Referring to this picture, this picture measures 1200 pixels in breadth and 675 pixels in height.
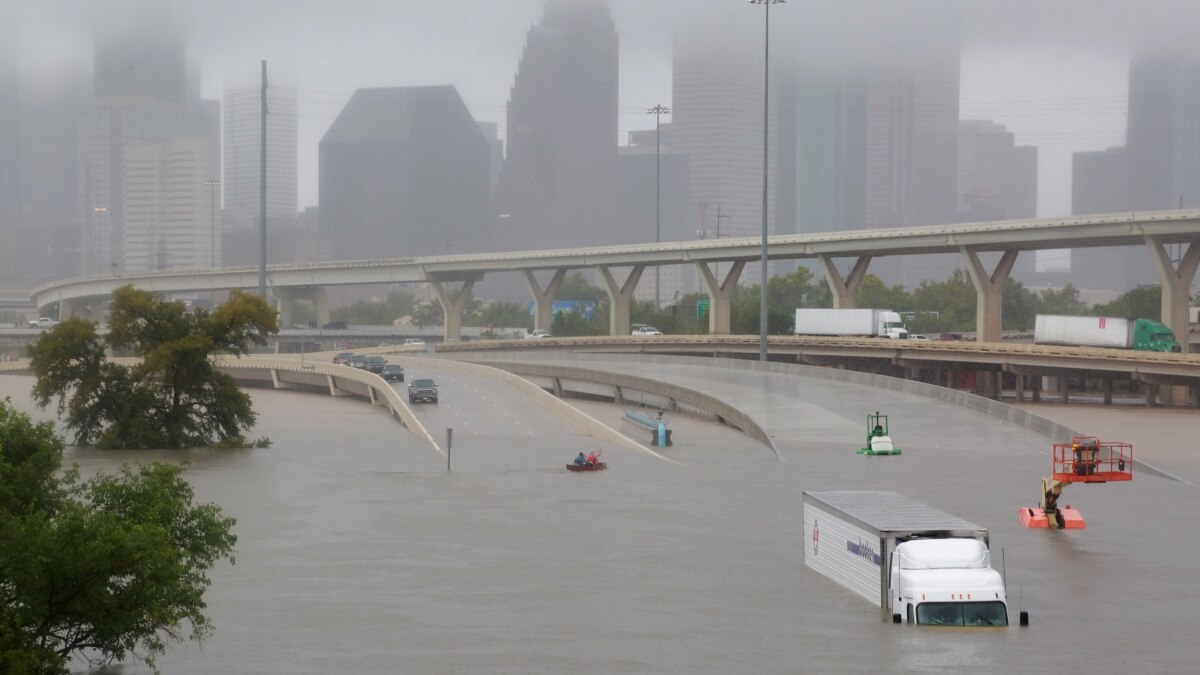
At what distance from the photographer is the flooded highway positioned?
2386 cm

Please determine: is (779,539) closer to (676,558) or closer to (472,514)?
(676,558)

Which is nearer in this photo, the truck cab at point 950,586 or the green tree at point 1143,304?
the truck cab at point 950,586

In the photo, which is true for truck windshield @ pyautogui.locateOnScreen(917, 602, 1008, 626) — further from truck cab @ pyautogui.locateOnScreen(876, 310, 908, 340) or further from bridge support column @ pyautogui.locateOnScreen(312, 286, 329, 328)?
bridge support column @ pyautogui.locateOnScreen(312, 286, 329, 328)

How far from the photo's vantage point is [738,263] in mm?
138750

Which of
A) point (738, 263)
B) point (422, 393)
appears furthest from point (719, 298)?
point (422, 393)

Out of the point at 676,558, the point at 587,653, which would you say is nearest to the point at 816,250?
the point at 676,558

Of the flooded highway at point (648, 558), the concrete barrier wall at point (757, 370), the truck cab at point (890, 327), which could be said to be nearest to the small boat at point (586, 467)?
the flooded highway at point (648, 558)

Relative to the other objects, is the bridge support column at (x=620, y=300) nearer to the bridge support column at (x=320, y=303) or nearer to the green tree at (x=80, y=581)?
the bridge support column at (x=320, y=303)

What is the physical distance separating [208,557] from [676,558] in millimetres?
12855

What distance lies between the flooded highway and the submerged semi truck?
33.4 meters

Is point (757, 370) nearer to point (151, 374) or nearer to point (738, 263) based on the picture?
point (151, 374)

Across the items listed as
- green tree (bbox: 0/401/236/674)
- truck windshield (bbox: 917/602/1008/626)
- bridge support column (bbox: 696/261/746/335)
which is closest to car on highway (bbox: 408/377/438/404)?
truck windshield (bbox: 917/602/1008/626)

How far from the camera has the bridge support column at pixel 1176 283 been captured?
316 feet

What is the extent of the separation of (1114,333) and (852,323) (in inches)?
1050
